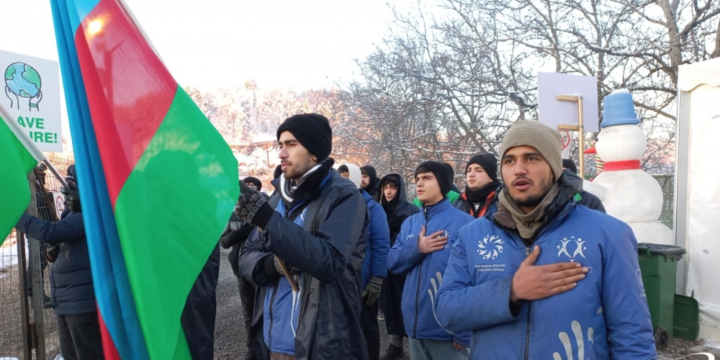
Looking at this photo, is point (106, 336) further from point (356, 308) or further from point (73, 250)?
point (73, 250)

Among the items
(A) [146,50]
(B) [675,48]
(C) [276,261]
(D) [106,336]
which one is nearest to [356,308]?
(C) [276,261]

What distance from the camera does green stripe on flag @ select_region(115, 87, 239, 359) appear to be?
Answer: 1.55m

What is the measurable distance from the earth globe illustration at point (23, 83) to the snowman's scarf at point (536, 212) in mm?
5622

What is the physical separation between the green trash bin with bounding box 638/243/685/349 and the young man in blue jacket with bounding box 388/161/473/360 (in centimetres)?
285

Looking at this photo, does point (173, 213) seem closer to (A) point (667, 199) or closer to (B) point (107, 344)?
(B) point (107, 344)

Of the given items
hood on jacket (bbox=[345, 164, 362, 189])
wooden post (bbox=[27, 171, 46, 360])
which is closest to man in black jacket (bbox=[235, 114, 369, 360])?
wooden post (bbox=[27, 171, 46, 360])

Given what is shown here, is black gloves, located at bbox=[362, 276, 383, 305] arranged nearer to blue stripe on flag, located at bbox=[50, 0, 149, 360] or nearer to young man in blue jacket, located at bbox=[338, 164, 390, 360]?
young man in blue jacket, located at bbox=[338, 164, 390, 360]

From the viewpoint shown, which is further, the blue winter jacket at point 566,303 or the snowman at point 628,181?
the snowman at point 628,181

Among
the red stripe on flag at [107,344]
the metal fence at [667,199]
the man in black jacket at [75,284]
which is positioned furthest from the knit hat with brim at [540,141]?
the metal fence at [667,199]

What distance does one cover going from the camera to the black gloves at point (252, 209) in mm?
2037

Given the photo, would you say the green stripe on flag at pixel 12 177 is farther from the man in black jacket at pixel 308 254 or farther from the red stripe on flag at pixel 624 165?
the red stripe on flag at pixel 624 165

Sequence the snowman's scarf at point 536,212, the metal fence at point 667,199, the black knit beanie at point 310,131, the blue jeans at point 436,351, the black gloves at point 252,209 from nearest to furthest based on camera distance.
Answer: the snowman's scarf at point 536,212 < the black gloves at point 252,209 < the black knit beanie at point 310,131 < the blue jeans at point 436,351 < the metal fence at point 667,199

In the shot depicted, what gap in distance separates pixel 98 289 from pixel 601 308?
69.3 inches

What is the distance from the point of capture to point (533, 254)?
1.76 m
